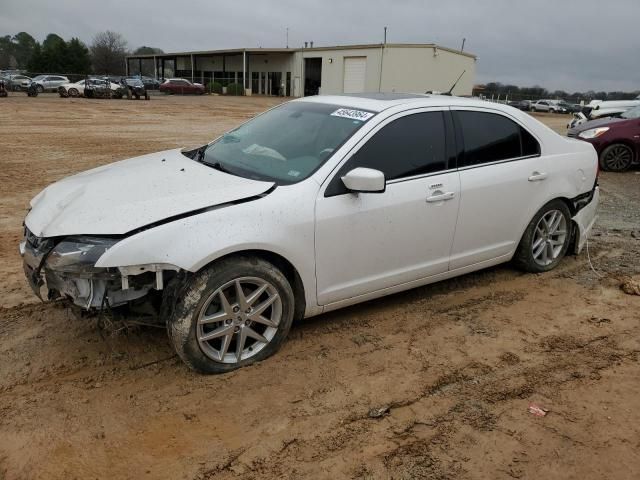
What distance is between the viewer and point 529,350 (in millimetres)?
3816

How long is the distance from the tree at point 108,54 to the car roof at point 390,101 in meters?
78.9

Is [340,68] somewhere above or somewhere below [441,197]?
above

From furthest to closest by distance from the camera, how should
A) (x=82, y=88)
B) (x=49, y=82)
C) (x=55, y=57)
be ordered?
1. (x=55, y=57)
2. (x=49, y=82)
3. (x=82, y=88)

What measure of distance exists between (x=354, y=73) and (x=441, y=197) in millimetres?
45064

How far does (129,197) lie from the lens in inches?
131

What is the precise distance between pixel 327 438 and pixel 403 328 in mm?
1403

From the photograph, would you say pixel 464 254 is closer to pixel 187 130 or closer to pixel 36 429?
pixel 36 429

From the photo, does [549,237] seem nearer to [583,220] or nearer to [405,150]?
[583,220]

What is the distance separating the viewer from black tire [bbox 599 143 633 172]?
12.1 meters

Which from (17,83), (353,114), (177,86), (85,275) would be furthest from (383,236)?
(177,86)

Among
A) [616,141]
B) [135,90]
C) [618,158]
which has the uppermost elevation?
[616,141]

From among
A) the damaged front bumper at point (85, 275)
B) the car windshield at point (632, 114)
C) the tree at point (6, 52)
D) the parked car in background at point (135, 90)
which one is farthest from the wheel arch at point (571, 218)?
the tree at point (6, 52)

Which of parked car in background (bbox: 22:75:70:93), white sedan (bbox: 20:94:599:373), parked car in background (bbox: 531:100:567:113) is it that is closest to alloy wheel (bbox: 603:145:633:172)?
white sedan (bbox: 20:94:599:373)

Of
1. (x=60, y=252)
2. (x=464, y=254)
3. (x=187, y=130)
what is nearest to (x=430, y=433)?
(x=464, y=254)
